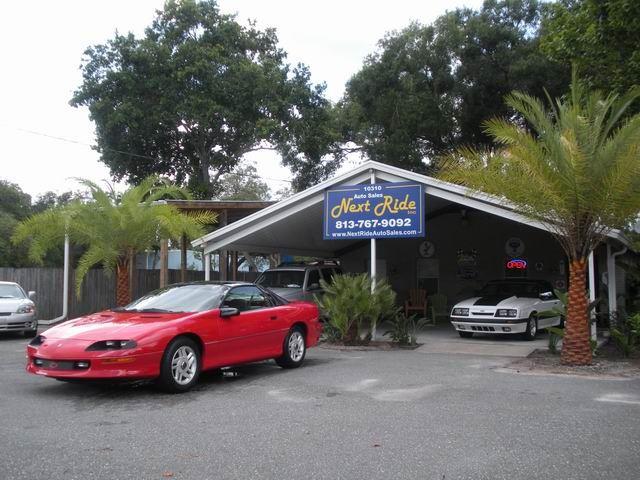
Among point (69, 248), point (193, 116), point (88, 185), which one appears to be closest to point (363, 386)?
point (88, 185)

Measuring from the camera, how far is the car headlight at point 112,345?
24.2ft

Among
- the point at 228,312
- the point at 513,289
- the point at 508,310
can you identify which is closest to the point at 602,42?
the point at 513,289

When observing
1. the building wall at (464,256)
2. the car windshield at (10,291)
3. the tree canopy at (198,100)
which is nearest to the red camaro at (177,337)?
the car windshield at (10,291)

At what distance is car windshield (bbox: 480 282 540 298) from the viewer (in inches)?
Answer: 598

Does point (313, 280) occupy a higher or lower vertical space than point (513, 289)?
higher

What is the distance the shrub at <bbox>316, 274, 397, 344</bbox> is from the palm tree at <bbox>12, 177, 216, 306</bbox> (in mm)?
4166

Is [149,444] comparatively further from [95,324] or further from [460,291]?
[460,291]

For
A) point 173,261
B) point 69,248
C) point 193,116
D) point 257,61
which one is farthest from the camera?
point 173,261

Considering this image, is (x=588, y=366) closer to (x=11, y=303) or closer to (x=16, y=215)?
(x=11, y=303)

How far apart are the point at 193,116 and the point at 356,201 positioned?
50.7 feet

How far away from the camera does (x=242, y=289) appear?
963cm

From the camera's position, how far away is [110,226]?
14.1 metres

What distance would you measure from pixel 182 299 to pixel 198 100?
19784mm

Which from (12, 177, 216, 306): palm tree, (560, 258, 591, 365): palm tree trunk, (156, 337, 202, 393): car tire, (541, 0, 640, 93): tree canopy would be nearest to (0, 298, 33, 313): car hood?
(12, 177, 216, 306): palm tree
